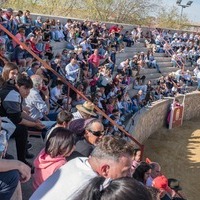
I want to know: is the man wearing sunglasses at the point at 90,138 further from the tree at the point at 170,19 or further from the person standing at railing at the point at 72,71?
the tree at the point at 170,19

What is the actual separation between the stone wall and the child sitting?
812 centimetres

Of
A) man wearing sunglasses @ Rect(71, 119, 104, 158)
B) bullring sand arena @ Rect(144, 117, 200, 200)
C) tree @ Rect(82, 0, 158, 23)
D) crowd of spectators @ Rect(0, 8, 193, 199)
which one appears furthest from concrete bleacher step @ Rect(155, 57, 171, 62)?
man wearing sunglasses @ Rect(71, 119, 104, 158)

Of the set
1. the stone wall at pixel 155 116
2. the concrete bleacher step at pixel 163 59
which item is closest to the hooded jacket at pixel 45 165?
the stone wall at pixel 155 116

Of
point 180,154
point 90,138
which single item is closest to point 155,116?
point 180,154

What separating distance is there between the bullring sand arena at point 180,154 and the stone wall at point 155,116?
0.33 m

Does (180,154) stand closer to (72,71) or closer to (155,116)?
(155,116)

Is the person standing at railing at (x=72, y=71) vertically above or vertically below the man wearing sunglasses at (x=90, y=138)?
below

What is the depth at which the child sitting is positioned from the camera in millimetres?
3047

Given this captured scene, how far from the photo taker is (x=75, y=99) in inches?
352

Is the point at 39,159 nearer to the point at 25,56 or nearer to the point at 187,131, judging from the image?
the point at 25,56

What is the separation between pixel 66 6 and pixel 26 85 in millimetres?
26323

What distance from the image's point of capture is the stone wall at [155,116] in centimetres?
1246

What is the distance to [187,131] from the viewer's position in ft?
52.5

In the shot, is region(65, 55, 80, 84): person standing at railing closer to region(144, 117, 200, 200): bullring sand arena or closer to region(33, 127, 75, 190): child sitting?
region(144, 117, 200, 200): bullring sand arena
